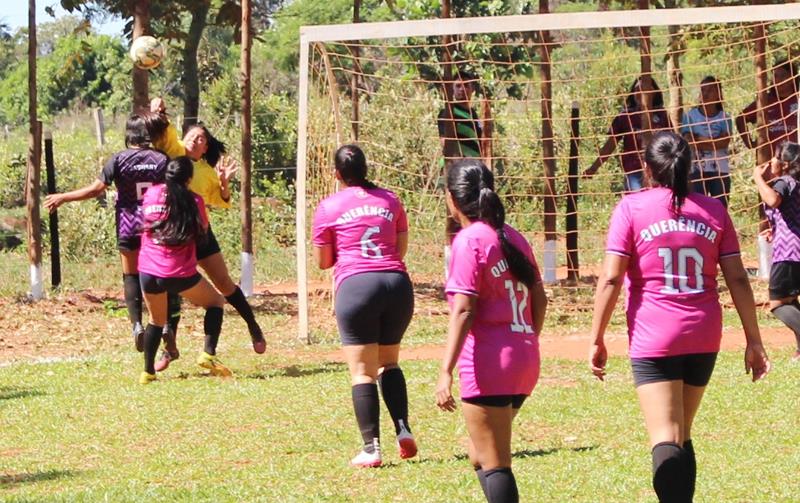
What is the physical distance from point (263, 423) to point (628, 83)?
17.0 metres

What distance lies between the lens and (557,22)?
486 inches

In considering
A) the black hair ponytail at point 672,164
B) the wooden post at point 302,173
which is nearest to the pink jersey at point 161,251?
the wooden post at point 302,173

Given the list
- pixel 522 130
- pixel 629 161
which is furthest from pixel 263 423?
pixel 522 130

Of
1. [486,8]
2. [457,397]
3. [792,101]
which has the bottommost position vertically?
[457,397]

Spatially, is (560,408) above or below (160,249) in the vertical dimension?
below

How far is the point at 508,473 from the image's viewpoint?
5508 millimetres

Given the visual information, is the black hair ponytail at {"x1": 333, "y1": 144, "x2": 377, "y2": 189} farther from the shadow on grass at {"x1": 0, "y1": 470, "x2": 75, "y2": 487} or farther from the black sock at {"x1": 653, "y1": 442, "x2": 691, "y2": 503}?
the black sock at {"x1": 653, "y1": 442, "x2": 691, "y2": 503}

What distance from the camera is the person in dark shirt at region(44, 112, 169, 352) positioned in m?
10.7

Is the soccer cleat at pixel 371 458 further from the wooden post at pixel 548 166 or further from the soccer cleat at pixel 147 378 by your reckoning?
the wooden post at pixel 548 166

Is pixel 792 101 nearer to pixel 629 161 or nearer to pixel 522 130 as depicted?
pixel 629 161

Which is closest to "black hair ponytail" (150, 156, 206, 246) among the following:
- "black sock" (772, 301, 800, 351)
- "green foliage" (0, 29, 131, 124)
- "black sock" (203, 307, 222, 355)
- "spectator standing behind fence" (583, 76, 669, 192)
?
"black sock" (203, 307, 222, 355)

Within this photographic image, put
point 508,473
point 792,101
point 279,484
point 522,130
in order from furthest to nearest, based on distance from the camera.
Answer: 1. point 522,130
2. point 792,101
3. point 279,484
4. point 508,473

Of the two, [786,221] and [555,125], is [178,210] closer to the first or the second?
[786,221]

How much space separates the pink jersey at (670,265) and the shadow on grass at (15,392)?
20.7 ft
